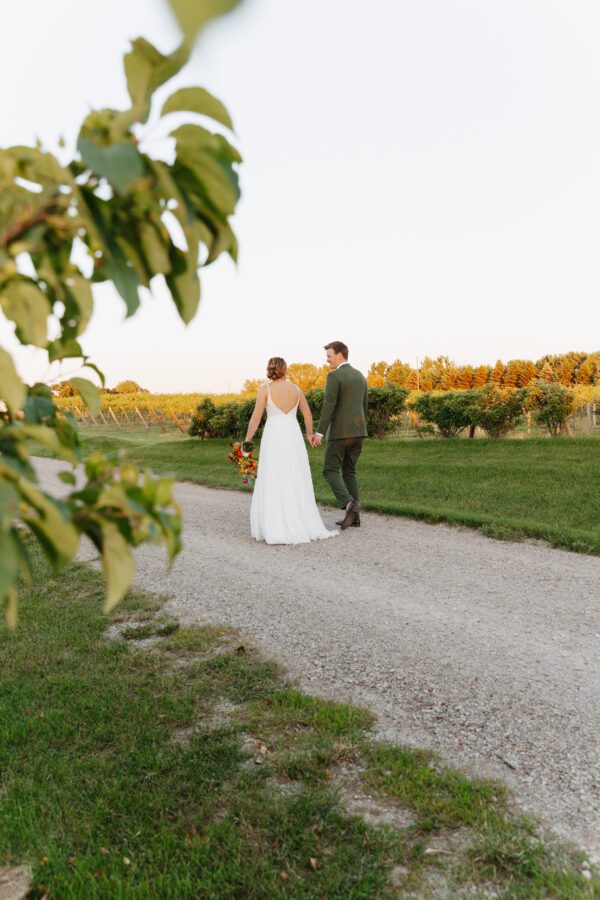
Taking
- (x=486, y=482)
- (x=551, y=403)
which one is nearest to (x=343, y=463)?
(x=486, y=482)

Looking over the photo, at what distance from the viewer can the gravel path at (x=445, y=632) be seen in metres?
3.70

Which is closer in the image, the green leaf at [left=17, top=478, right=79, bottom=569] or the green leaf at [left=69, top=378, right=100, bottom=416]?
the green leaf at [left=17, top=478, right=79, bottom=569]

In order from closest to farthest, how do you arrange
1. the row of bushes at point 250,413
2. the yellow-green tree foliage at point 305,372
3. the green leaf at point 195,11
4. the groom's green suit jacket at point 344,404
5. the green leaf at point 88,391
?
the green leaf at point 195,11 < the green leaf at point 88,391 < the groom's green suit jacket at point 344,404 < the row of bushes at point 250,413 < the yellow-green tree foliage at point 305,372

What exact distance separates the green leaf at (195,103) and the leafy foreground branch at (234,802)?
8.87 feet

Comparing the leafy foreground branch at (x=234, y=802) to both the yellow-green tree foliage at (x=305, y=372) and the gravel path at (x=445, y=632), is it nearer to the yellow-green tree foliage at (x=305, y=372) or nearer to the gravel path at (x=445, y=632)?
the gravel path at (x=445, y=632)

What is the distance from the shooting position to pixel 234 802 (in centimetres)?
320

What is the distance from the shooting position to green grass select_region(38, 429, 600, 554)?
32.2ft

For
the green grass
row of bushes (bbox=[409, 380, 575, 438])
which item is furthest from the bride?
row of bushes (bbox=[409, 380, 575, 438])

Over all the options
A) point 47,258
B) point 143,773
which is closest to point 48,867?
point 143,773

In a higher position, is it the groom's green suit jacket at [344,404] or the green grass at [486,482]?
the groom's green suit jacket at [344,404]

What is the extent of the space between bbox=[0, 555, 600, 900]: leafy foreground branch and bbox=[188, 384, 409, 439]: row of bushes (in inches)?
793

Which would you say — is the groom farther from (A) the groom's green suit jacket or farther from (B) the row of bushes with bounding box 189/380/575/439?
(B) the row of bushes with bounding box 189/380/575/439

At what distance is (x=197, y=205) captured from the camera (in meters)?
0.94

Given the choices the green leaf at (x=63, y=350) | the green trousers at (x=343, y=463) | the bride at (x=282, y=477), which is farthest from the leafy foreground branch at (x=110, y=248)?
the green trousers at (x=343, y=463)
